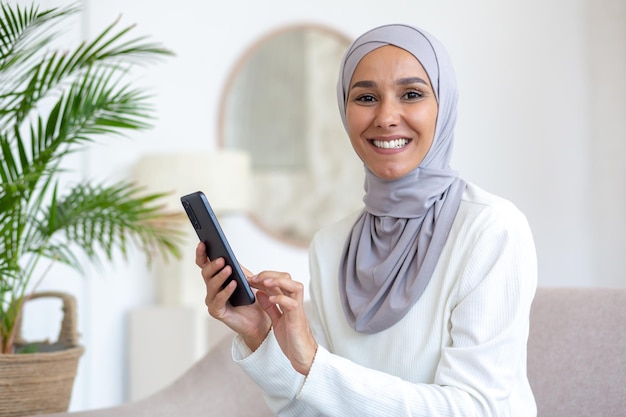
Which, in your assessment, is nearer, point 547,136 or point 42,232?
point 42,232

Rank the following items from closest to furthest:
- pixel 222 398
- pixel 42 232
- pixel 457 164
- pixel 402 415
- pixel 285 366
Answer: pixel 402 415 → pixel 285 366 → pixel 222 398 → pixel 42 232 → pixel 457 164

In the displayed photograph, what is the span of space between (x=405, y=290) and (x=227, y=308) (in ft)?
1.25

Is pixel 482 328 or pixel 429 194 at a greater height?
pixel 429 194

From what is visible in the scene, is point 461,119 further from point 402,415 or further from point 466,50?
point 402,415

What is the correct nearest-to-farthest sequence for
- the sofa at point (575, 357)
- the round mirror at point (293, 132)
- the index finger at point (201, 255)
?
the index finger at point (201, 255) → the sofa at point (575, 357) → the round mirror at point (293, 132)

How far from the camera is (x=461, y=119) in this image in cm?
489

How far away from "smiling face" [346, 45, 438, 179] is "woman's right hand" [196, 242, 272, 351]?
1.27 ft

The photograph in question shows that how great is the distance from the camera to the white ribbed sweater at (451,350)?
166cm

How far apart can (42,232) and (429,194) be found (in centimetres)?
138

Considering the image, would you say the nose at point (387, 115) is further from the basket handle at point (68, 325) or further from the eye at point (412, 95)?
the basket handle at point (68, 325)

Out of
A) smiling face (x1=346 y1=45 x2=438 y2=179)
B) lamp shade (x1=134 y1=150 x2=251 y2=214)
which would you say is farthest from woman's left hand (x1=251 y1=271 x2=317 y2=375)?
lamp shade (x1=134 y1=150 x2=251 y2=214)

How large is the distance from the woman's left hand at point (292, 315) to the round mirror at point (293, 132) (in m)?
2.97

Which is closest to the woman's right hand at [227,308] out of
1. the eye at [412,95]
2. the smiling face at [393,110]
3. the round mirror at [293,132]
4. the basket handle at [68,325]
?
the smiling face at [393,110]

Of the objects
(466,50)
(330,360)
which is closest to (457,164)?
(466,50)
